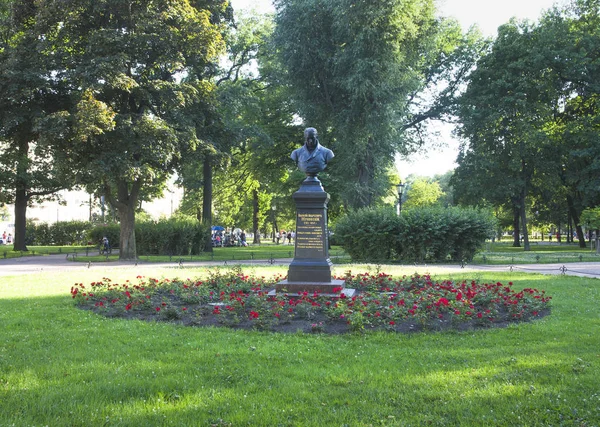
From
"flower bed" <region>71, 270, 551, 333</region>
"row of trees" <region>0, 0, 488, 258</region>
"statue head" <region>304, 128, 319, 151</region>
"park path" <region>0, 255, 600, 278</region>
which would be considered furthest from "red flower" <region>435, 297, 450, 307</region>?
"row of trees" <region>0, 0, 488, 258</region>

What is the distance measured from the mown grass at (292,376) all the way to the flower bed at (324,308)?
48 centimetres

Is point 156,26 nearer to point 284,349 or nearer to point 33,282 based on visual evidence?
point 33,282

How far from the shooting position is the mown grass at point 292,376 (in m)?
4.06

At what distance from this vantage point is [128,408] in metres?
4.15

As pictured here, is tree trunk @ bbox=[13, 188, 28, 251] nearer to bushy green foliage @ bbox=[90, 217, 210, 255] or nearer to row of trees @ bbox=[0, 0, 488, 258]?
row of trees @ bbox=[0, 0, 488, 258]

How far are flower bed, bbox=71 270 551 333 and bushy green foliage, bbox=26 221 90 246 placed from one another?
41781mm

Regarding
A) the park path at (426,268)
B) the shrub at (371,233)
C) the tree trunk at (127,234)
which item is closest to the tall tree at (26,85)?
the tree trunk at (127,234)

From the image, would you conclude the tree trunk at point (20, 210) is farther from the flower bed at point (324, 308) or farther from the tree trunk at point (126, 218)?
the flower bed at point (324, 308)

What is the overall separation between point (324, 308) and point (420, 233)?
1445cm

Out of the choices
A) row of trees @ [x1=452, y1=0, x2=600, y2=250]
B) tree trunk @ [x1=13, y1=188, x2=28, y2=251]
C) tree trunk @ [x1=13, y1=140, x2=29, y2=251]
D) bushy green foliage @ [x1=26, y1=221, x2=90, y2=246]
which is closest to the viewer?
tree trunk @ [x1=13, y1=140, x2=29, y2=251]

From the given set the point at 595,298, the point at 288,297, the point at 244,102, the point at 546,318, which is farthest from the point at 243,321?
the point at 244,102

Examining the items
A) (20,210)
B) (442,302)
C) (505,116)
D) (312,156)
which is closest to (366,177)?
(505,116)

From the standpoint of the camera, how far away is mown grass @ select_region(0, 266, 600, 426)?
406 cm

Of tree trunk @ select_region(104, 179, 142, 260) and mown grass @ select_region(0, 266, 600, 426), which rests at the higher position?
tree trunk @ select_region(104, 179, 142, 260)
